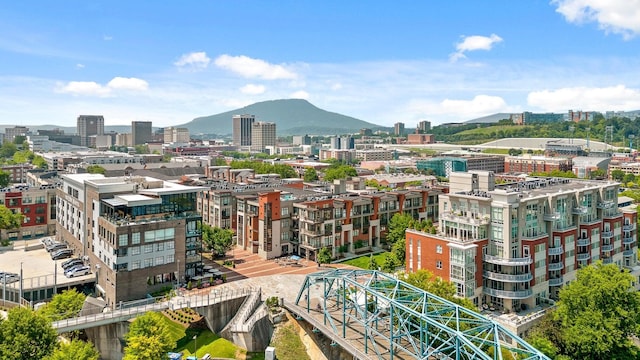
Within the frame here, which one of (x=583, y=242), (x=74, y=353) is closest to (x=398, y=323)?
(x=74, y=353)

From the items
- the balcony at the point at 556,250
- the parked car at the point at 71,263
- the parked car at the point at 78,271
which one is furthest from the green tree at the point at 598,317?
the parked car at the point at 71,263

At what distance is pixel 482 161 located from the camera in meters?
186

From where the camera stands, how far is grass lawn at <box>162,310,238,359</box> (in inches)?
1822

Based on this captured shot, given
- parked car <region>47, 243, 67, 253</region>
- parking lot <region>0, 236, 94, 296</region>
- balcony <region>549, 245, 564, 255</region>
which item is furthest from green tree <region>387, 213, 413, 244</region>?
parked car <region>47, 243, 67, 253</region>

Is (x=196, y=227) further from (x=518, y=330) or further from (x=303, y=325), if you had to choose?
(x=518, y=330)

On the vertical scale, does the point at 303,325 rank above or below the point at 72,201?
below

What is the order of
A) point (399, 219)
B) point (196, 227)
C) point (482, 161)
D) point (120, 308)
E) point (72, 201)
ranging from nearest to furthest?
point (120, 308) < point (196, 227) < point (72, 201) < point (399, 219) < point (482, 161)

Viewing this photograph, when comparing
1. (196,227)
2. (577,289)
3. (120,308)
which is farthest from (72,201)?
(577,289)

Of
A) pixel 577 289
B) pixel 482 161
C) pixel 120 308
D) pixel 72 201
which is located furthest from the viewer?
pixel 482 161

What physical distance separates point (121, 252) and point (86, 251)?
43.1ft

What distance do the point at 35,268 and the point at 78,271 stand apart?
806cm

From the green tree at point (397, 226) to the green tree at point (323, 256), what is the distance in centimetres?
1109

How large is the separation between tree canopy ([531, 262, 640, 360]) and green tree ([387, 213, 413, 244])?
1117 inches

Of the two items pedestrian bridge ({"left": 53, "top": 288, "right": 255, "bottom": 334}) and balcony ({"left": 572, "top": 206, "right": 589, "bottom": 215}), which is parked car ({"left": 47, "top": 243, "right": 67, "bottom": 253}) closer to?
pedestrian bridge ({"left": 53, "top": 288, "right": 255, "bottom": 334})
